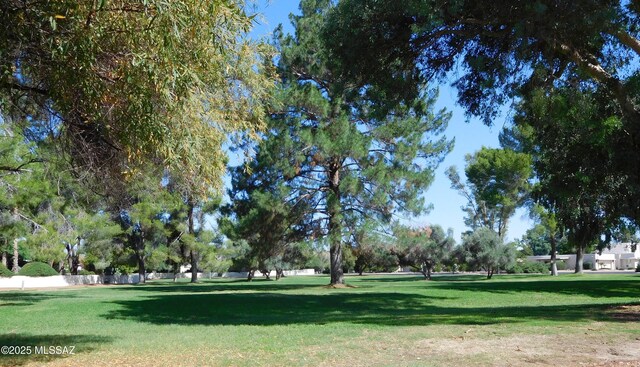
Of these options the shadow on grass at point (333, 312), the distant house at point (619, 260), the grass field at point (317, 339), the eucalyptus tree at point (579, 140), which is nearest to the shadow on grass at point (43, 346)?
the grass field at point (317, 339)

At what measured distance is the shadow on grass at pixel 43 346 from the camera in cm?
1062

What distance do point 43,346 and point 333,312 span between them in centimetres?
1188

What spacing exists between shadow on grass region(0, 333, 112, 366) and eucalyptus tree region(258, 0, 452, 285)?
20.2 m

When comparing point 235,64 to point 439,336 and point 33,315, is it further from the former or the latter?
point 33,315

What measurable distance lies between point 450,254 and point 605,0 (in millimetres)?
46370

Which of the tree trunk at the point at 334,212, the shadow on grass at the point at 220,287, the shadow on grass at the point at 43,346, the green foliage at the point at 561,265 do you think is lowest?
the green foliage at the point at 561,265

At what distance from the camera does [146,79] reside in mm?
7680

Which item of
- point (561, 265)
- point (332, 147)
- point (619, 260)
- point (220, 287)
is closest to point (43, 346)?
point (332, 147)

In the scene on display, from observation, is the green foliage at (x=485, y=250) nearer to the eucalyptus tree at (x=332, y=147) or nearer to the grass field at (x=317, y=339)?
the eucalyptus tree at (x=332, y=147)

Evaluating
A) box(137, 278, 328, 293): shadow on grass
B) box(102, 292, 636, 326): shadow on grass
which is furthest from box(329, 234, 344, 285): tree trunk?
box(102, 292, 636, 326): shadow on grass

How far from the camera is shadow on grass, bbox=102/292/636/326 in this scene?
52.5ft

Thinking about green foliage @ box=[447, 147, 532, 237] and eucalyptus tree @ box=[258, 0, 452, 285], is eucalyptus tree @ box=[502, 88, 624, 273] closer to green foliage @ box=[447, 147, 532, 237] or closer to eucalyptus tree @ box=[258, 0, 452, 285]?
eucalyptus tree @ box=[258, 0, 452, 285]

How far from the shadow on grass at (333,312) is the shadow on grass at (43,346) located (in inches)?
193

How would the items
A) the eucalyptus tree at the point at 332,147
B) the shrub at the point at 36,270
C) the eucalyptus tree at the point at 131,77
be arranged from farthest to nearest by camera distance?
1. the shrub at the point at 36,270
2. the eucalyptus tree at the point at 332,147
3. the eucalyptus tree at the point at 131,77
